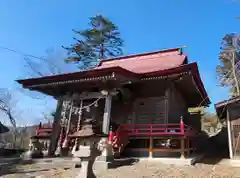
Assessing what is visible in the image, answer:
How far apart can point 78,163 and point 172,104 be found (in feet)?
18.2

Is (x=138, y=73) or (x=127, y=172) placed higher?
(x=138, y=73)

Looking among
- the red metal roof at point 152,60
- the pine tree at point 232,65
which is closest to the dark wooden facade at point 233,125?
the pine tree at point 232,65

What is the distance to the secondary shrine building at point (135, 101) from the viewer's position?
357 inches

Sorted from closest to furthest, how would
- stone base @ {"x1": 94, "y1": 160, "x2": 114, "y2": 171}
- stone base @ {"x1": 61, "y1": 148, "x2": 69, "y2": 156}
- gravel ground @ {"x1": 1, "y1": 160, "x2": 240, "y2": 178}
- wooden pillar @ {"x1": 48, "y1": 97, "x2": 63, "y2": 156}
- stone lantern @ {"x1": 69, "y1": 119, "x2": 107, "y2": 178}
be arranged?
stone lantern @ {"x1": 69, "y1": 119, "x2": 107, "y2": 178} < gravel ground @ {"x1": 1, "y1": 160, "x2": 240, "y2": 178} < stone base @ {"x1": 94, "y1": 160, "x2": 114, "y2": 171} < stone base @ {"x1": 61, "y1": 148, "x2": 69, "y2": 156} < wooden pillar @ {"x1": 48, "y1": 97, "x2": 63, "y2": 156}

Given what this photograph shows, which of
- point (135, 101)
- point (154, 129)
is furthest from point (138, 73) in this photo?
point (154, 129)

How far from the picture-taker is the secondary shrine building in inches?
357

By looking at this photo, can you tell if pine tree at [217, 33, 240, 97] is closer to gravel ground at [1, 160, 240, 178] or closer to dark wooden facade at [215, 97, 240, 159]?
dark wooden facade at [215, 97, 240, 159]

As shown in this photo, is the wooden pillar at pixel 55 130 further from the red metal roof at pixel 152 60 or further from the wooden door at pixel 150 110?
the wooden door at pixel 150 110

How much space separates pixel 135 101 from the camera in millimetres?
11180

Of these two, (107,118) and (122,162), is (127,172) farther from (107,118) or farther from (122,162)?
(107,118)

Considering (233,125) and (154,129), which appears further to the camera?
(233,125)

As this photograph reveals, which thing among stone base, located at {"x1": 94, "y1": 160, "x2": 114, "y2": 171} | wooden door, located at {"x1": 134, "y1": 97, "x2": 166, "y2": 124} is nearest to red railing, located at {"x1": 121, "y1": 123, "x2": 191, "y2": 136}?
wooden door, located at {"x1": 134, "y1": 97, "x2": 166, "y2": 124}

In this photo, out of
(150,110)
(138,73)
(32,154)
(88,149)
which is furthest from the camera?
(150,110)

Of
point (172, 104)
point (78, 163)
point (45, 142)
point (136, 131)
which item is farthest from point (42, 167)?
point (172, 104)
